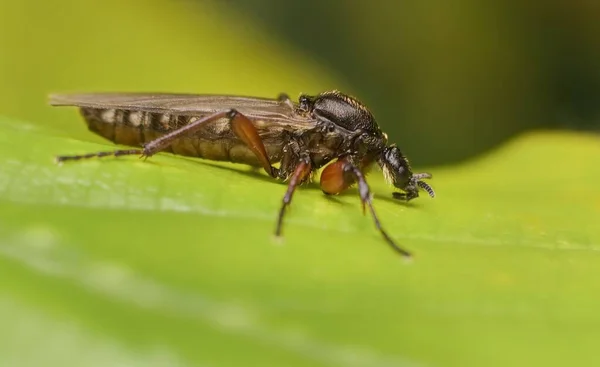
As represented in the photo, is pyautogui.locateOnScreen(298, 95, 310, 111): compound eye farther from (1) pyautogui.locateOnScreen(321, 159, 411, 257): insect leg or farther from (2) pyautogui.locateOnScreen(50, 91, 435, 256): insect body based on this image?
(1) pyautogui.locateOnScreen(321, 159, 411, 257): insect leg

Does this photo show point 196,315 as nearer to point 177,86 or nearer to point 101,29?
point 177,86

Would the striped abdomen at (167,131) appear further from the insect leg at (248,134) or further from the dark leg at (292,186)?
the dark leg at (292,186)

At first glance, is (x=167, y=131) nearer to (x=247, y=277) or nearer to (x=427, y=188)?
(x=427, y=188)

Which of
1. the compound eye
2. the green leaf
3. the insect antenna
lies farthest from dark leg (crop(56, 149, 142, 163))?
the insect antenna

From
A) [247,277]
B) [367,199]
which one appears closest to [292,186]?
[367,199]

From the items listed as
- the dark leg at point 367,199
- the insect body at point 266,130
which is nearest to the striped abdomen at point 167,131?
the insect body at point 266,130
